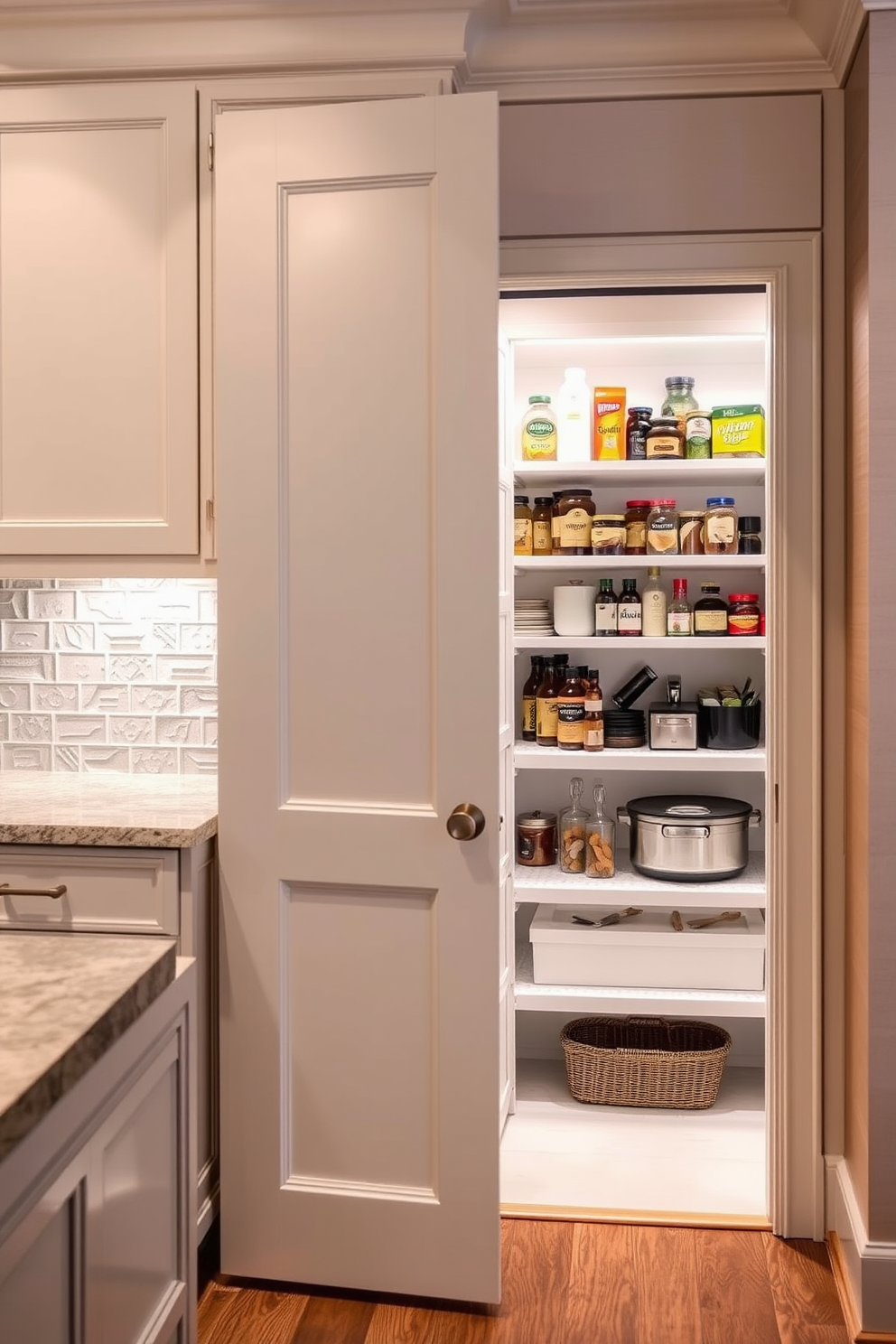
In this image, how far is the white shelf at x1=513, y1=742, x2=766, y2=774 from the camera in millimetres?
3078

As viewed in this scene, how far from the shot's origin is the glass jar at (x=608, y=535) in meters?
3.19

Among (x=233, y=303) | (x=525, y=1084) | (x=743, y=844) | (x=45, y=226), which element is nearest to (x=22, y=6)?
(x=45, y=226)

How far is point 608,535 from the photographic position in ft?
10.4

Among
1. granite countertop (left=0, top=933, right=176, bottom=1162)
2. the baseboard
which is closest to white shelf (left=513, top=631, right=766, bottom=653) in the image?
the baseboard

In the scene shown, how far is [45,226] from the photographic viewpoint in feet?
7.57

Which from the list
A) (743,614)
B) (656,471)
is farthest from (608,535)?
(743,614)

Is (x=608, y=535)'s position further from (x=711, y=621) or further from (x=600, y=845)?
(x=600, y=845)

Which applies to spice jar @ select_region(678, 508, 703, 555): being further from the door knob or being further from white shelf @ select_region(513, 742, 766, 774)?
the door knob

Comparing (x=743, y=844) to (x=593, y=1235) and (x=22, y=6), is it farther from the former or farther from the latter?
(x=22, y=6)

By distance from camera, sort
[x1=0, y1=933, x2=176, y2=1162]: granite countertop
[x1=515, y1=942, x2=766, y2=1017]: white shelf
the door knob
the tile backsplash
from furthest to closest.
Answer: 1. [x1=515, y1=942, x2=766, y2=1017]: white shelf
2. the tile backsplash
3. the door knob
4. [x1=0, y1=933, x2=176, y2=1162]: granite countertop

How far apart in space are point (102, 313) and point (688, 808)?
6.34 ft

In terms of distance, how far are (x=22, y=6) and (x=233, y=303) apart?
0.78 metres

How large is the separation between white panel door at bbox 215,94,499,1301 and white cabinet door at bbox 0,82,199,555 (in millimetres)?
192

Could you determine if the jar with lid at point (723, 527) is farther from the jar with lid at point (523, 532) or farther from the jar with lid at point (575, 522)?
the jar with lid at point (523, 532)
